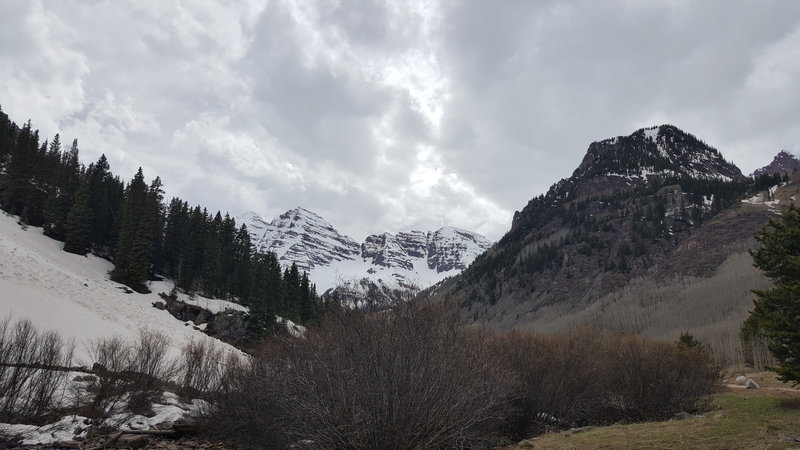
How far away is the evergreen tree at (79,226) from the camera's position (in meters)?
65.6

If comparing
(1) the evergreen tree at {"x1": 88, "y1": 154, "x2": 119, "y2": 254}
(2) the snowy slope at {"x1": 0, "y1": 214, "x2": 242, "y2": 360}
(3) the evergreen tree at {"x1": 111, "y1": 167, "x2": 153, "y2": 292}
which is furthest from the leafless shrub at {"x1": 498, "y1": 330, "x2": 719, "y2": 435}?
(1) the evergreen tree at {"x1": 88, "y1": 154, "x2": 119, "y2": 254}

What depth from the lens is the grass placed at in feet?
54.0

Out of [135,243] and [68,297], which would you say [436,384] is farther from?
[135,243]

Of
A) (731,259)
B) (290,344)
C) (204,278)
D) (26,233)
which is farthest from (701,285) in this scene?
(26,233)

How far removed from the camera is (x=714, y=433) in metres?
18.8

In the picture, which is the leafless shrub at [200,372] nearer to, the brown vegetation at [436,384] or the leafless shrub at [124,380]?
the leafless shrub at [124,380]

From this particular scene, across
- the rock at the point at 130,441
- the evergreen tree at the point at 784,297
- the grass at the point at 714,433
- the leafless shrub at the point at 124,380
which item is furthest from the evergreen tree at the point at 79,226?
the evergreen tree at the point at 784,297

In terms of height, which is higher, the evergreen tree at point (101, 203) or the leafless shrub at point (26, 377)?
the evergreen tree at point (101, 203)

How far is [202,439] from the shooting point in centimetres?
3062

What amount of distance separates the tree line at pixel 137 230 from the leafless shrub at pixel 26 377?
116 feet

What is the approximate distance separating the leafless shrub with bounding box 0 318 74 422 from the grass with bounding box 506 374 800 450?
2568 centimetres

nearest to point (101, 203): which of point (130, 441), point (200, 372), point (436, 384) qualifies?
point (200, 372)

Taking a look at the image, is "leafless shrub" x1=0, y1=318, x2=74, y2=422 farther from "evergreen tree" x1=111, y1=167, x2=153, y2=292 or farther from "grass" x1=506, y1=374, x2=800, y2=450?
"evergreen tree" x1=111, y1=167, x2=153, y2=292

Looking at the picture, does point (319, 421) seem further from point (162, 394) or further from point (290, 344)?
point (162, 394)
